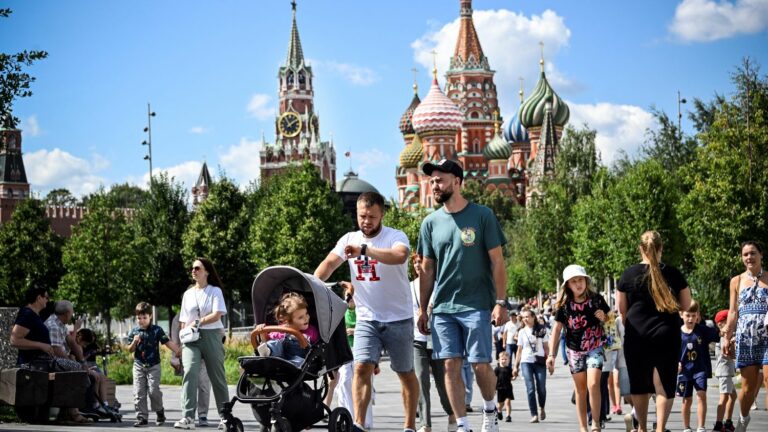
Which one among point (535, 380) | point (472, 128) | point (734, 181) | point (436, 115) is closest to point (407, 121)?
point (472, 128)

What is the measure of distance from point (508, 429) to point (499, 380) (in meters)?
2.54

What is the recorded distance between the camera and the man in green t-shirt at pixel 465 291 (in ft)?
32.9

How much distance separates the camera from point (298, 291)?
1062 centimetres

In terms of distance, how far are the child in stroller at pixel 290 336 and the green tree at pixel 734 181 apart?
25581 millimetres

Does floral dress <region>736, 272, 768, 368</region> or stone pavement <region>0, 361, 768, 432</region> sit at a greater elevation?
floral dress <region>736, 272, 768, 368</region>

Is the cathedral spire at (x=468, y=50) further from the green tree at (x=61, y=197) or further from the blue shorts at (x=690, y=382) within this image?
the blue shorts at (x=690, y=382)

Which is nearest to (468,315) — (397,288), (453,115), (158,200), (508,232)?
(397,288)

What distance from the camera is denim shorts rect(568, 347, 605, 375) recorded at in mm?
11266

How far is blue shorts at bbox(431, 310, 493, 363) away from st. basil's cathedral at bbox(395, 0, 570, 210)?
108 meters

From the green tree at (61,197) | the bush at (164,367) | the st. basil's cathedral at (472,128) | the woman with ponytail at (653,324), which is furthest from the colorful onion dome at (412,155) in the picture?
the woman with ponytail at (653,324)

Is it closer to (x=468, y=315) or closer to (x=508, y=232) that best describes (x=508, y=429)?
(x=468, y=315)

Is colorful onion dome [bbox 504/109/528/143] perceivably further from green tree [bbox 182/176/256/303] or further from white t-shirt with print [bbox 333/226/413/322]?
white t-shirt with print [bbox 333/226/413/322]

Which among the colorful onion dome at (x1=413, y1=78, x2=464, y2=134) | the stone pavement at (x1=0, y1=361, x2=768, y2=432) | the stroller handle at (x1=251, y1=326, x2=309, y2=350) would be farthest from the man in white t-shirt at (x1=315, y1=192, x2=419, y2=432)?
the colorful onion dome at (x1=413, y1=78, x2=464, y2=134)

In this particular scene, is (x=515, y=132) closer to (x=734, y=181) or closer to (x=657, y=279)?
(x=734, y=181)
